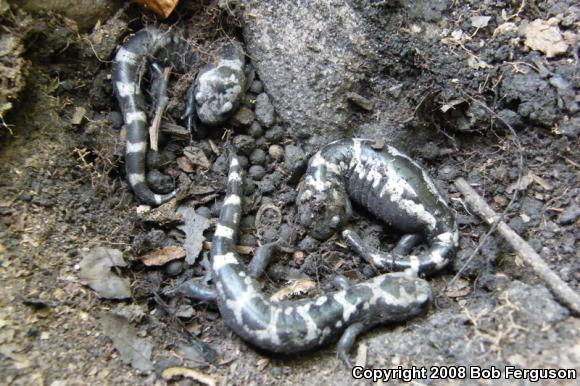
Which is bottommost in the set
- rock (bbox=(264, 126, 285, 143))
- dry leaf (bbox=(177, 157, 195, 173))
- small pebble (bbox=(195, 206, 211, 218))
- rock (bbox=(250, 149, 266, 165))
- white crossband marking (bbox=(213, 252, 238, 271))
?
white crossband marking (bbox=(213, 252, 238, 271))

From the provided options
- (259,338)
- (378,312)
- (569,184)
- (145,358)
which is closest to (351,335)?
(378,312)

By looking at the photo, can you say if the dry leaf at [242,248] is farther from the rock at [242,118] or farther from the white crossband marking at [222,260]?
the rock at [242,118]

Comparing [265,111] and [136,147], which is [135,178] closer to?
[136,147]

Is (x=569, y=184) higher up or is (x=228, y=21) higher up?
(x=228, y=21)

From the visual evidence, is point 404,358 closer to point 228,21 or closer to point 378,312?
point 378,312

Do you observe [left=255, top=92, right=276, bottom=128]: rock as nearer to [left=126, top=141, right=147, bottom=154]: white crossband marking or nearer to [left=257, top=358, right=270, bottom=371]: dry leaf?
[left=126, top=141, right=147, bottom=154]: white crossband marking

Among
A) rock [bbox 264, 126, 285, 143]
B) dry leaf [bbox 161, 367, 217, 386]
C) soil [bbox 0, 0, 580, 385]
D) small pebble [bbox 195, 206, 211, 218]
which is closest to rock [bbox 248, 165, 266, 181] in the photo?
soil [bbox 0, 0, 580, 385]

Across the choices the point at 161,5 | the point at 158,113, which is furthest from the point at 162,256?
the point at 161,5
